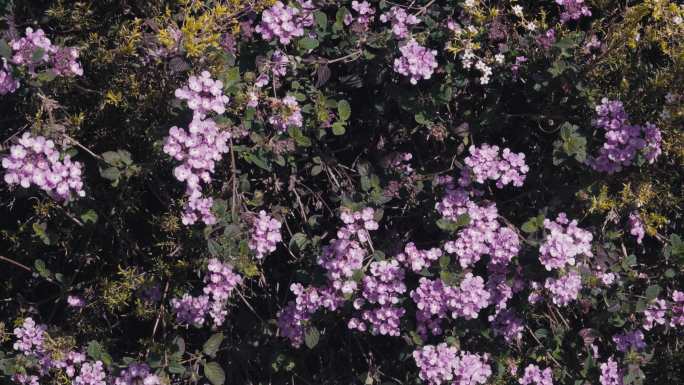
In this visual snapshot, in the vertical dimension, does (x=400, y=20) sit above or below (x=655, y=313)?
above

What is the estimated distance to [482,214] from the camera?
2.52 m

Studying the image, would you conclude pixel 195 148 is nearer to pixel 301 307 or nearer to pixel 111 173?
pixel 111 173

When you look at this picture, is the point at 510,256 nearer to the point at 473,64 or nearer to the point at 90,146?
the point at 473,64

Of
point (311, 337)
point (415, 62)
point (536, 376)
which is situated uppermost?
point (415, 62)

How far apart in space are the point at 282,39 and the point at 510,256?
98 centimetres

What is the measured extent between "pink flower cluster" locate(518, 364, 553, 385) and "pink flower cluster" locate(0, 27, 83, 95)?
1.74 m

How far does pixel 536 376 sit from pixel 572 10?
1.24 m

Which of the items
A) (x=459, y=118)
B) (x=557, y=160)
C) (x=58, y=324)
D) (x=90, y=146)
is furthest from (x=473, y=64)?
(x=58, y=324)

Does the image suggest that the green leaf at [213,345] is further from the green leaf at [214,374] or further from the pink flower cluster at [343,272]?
the pink flower cluster at [343,272]

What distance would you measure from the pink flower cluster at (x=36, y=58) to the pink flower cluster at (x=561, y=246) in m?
1.50

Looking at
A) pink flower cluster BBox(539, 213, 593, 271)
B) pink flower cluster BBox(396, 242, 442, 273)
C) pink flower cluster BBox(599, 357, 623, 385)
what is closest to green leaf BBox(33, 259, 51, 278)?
pink flower cluster BBox(396, 242, 442, 273)

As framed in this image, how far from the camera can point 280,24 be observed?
2434 millimetres

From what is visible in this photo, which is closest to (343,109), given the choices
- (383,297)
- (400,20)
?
(400,20)

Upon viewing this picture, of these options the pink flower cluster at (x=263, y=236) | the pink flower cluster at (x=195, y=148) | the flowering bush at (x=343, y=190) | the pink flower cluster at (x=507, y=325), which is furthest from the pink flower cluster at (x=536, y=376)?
the pink flower cluster at (x=195, y=148)
